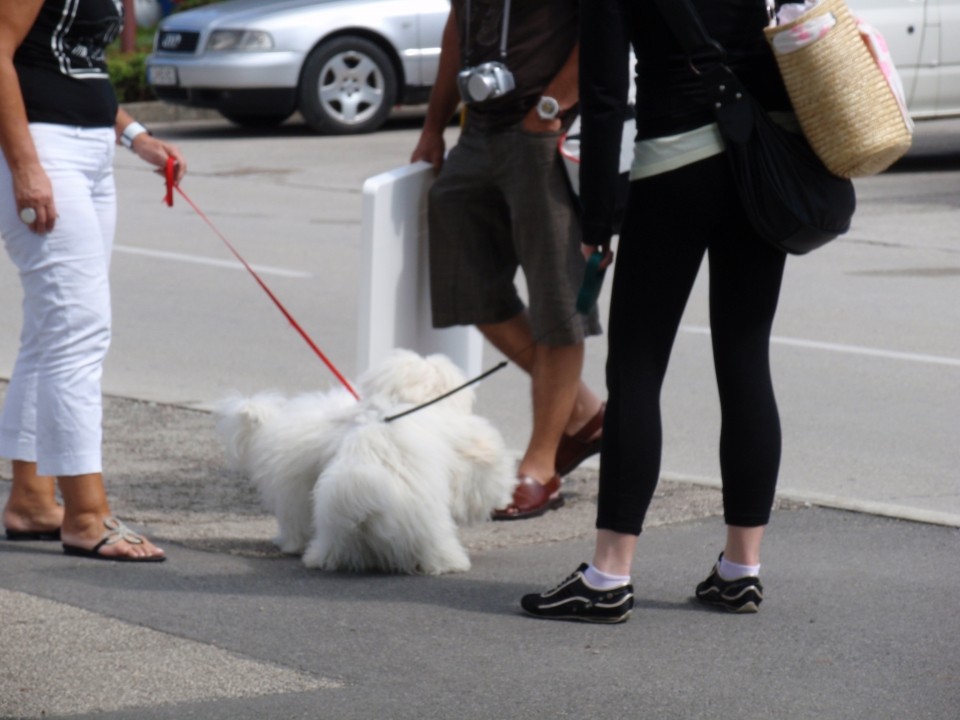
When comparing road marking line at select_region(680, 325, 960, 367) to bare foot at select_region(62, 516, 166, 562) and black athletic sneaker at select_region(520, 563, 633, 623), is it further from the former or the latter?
bare foot at select_region(62, 516, 166, 562)

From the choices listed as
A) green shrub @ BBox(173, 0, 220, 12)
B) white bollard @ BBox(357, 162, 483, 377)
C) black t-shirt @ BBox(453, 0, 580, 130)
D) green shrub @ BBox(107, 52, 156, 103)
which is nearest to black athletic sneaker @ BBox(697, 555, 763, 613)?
white bollard @ BBox(357, 162, 483, 377)

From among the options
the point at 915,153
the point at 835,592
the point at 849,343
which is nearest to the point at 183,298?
the point at 849,343

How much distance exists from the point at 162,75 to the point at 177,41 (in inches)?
14.6

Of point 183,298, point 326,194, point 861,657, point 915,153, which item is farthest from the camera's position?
point 915,153

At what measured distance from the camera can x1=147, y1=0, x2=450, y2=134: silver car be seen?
1744 cm

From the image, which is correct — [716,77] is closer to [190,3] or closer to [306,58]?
[306,58]

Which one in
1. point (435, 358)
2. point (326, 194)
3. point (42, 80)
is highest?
point (42, 80)

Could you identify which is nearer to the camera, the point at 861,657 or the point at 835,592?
the point at 861,657

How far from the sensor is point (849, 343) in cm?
863

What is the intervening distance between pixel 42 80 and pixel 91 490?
1.12 meters

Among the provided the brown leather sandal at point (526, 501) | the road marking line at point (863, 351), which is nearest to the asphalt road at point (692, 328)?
the road marking line at point (863, 351)

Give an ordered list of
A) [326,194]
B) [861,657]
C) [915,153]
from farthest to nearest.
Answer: [915,153] < [326,194] < [861,657]

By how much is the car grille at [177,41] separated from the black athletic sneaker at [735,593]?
13.9 meters

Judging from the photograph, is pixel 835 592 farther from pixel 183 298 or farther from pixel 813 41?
pixel 183 298
